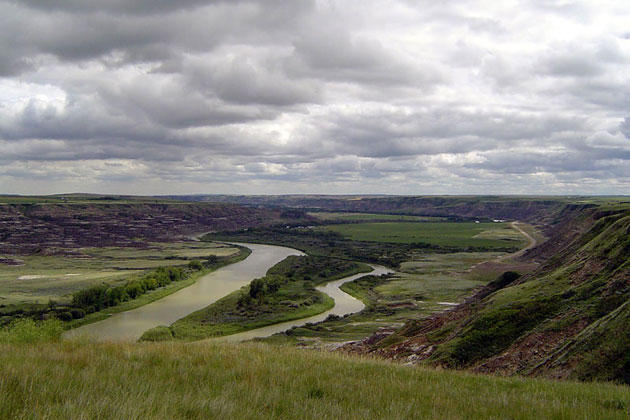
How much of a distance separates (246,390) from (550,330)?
56.8 feet

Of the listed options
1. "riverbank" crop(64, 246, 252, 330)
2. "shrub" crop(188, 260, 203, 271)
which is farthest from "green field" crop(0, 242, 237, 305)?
"riverbank" crop(64, 246, 252, 330)

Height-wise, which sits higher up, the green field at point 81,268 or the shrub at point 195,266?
the shrub at point 195,266

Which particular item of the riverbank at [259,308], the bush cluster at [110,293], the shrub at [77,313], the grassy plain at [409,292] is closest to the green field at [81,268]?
the bush cluster at [110,293]

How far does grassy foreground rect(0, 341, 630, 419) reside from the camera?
17.9 feet

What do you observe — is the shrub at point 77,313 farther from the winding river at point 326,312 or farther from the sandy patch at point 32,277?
the sandy patch at point 32,277

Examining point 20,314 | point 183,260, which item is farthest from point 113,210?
point 20,314

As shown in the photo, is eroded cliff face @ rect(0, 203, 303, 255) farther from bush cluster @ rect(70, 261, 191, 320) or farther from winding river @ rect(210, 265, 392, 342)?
winding river @ rect(210, 265, 392, 342)

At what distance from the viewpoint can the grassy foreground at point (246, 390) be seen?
545cm

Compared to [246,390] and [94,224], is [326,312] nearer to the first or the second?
[246,390]

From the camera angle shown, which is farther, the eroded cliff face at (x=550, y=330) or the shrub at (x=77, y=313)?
the shrub at (x=77, y=313)

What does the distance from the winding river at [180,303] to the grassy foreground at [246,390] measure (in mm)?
17401

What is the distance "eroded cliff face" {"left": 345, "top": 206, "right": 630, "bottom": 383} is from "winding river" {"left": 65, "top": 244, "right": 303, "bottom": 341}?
16.9m

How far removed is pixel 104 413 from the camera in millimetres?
4938

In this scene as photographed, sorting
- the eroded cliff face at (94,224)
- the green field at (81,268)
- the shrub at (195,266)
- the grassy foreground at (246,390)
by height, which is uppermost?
the grassy foreground at (246,390)
